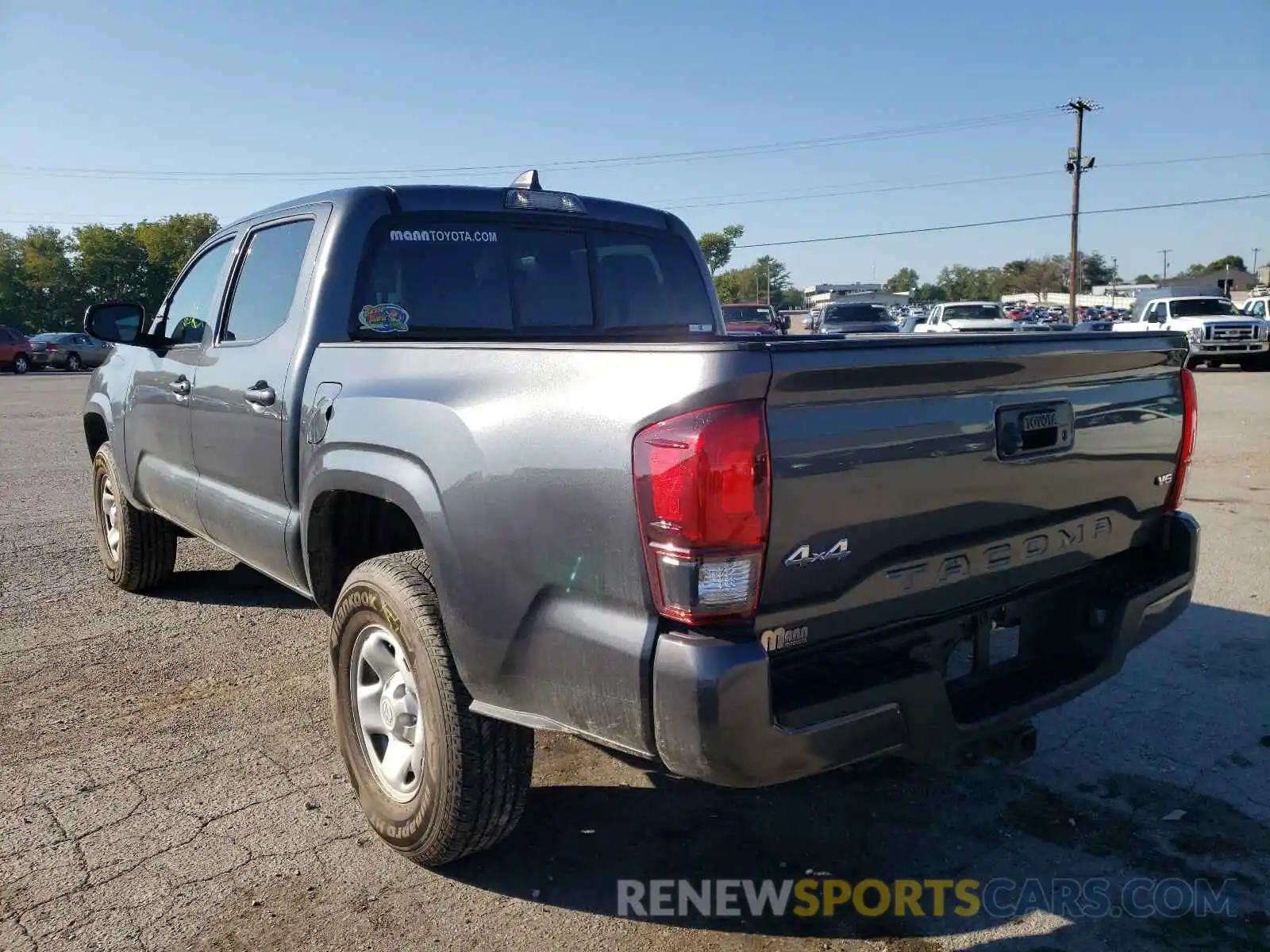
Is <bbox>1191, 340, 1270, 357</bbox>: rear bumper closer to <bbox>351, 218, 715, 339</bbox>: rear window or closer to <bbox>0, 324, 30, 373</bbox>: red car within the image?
<bbox>351, 218, 715, 339</bbox>: rear window

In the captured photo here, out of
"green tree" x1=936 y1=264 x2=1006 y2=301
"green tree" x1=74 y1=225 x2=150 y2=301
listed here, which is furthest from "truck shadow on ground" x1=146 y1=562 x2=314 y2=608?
"green tree" x1=936 y1=264 x2=1006 y2=301

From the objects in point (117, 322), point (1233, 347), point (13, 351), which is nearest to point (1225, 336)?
point (1233, 347)

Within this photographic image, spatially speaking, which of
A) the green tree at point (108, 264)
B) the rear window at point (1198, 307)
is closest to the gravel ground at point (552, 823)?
the rear window at point (1198, 307)

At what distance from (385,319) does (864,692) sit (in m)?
2.29

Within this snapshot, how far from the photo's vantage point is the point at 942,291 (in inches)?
4719

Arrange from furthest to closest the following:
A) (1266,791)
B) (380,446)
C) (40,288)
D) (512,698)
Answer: (40,288), (1266,791), (380,446), (512,698)

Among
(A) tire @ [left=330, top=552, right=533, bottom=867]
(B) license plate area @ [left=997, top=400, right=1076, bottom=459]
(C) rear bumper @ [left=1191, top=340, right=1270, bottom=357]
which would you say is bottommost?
(A) tire @ [left=330, top=552, right=533, bottom=867]

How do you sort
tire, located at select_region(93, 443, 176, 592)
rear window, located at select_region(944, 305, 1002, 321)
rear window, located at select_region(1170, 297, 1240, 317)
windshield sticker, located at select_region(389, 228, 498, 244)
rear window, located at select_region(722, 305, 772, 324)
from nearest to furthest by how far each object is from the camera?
windshield sticker, located at select_region(389, 228, 498, 244) → tire, located at select_region(93, 443, 176, 592) → rear window, located at select_region(944, 305, 1002, 321) → rear window, located at select_region(722, 305, 772, 324) → rear window, located at select_region(1170, 297, 1240, 317)

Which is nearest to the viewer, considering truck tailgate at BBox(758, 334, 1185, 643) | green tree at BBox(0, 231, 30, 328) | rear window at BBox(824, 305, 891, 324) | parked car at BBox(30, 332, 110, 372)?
truck tailgate at BBox(758, 334, 1185, 643)

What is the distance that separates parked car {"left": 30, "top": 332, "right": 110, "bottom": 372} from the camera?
36.0m

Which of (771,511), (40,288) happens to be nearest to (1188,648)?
(771,511)

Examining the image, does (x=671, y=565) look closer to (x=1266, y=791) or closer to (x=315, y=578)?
(x=315, y=578)

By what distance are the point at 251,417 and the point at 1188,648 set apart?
169 inches

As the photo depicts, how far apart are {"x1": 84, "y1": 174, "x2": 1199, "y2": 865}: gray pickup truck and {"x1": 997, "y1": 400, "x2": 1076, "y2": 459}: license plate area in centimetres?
1
